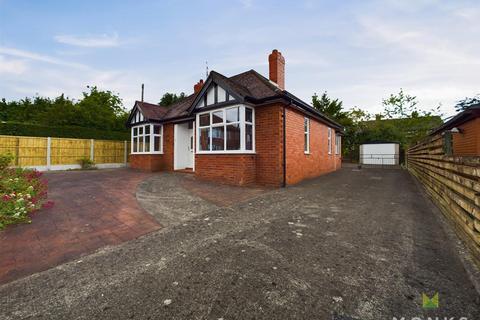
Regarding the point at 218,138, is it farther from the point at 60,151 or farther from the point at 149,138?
the point at 60,151

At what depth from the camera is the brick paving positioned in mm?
2652

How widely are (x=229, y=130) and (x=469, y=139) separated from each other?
10230 mm

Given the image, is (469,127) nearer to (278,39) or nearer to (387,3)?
(387,3)

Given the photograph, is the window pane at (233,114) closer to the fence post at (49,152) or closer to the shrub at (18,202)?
the shrub at (18,202)

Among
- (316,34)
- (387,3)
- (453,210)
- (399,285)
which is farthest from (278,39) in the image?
(399,285)

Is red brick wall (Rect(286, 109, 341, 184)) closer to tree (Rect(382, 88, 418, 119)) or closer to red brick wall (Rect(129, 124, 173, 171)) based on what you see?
red brick wall (Rect(129, 124, 173, 171))

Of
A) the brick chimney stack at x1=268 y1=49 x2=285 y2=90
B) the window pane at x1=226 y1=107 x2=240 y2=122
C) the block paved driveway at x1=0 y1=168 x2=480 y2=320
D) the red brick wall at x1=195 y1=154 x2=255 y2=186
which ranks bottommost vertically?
the block paved driveway at x1=0 y1=168 x2=480 y2=320

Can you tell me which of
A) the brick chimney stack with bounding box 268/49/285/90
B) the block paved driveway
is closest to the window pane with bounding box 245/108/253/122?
the brick chimney stack with bounding box 268/49/285/90

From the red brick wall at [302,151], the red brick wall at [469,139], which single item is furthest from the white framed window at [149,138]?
the red brick wall at [469,139]

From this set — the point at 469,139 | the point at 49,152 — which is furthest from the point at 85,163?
the point at 469,139

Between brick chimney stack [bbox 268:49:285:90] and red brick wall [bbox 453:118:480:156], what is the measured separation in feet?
28.1

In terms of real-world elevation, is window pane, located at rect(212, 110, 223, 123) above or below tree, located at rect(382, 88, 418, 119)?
below

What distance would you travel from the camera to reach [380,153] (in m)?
24.0

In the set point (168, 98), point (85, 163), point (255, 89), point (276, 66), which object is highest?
point (168, 98)
